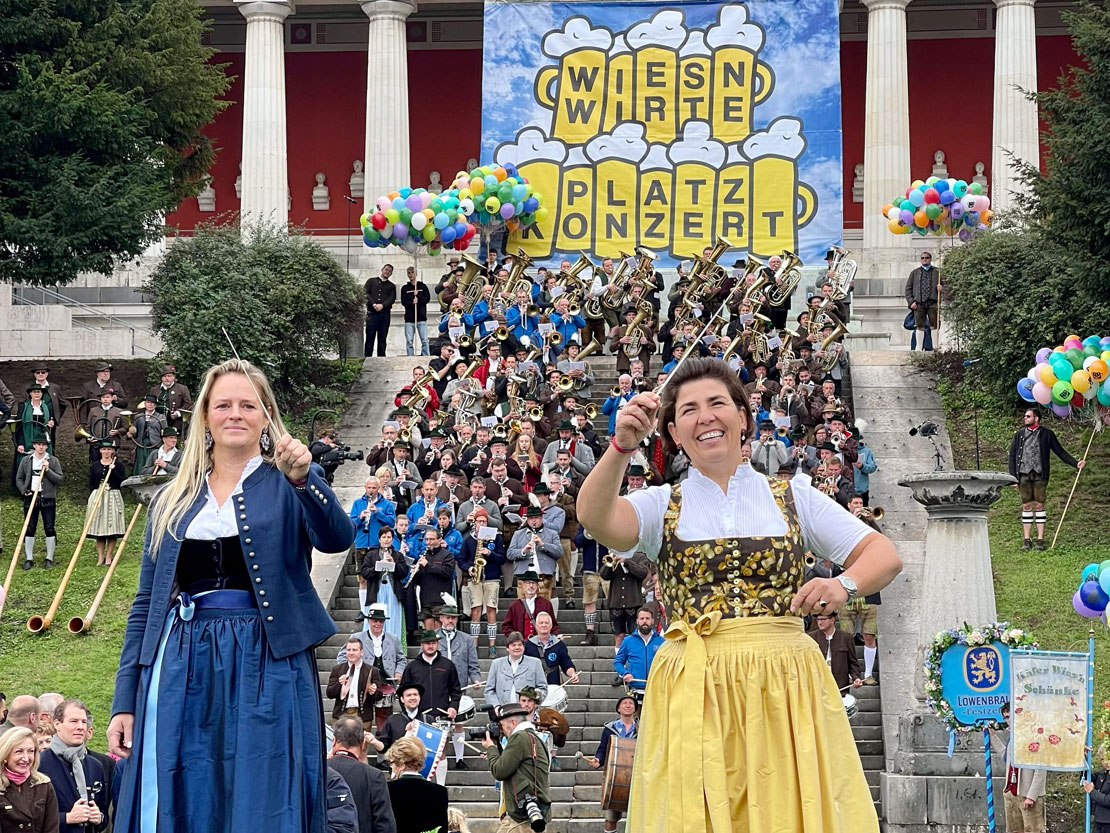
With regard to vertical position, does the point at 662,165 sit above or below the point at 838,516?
above

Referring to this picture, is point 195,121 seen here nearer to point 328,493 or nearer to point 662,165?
point 662,165

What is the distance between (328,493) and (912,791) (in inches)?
386

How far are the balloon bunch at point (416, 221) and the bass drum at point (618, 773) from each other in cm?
1548

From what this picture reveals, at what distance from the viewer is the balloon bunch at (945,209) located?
28.2m

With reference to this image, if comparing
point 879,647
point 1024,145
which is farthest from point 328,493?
point 1024,145

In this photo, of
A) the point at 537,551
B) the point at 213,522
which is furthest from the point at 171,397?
the point at 213,522

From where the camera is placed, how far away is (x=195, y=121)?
29.8 m

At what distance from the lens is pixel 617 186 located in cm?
3086

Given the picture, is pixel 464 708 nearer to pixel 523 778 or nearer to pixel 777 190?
pixel 523 778

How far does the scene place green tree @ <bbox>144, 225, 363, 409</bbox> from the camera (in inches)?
1059

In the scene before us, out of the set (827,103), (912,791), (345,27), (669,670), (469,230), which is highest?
(345,27)

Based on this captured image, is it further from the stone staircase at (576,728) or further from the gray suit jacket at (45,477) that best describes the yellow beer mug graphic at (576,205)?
the stone staircase at (576,728)

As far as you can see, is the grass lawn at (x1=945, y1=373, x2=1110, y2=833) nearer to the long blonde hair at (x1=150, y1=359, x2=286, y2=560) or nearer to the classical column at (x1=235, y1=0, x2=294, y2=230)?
the long blonde hair at (x1=150, y1=359, x2=286, y2=560)

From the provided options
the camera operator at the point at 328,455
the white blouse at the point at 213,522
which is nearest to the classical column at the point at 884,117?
the camera operator at the point at 328,455
